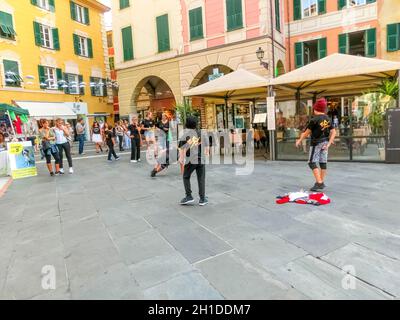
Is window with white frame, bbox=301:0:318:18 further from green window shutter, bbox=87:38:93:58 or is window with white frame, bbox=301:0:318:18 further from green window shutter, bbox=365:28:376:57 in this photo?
green window shutter, bbox=87:38:93:58

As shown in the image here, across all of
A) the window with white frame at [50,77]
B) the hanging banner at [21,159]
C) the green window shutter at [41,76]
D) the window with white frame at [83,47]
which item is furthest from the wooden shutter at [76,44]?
the hanging banner at [21,159]

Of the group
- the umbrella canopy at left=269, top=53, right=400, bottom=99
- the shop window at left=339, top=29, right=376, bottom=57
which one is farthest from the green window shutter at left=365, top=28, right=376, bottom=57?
the umbrella canopy at left=269, top=53, right=400, bottom=99

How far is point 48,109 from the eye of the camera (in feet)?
66.8

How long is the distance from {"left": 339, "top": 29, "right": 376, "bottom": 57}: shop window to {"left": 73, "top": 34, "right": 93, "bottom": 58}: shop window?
18831 mm

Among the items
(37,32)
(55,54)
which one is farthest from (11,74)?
(55,54)

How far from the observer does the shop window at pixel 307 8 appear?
16470 mm

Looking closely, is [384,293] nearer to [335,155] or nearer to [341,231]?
[341,231]

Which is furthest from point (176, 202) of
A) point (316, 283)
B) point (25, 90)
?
point (25, 90)

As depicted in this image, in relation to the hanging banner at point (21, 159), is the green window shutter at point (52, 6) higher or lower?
higher

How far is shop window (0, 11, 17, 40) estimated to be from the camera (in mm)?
18188

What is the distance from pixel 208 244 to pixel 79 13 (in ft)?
85.3

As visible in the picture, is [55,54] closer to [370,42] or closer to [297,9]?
[297,9]

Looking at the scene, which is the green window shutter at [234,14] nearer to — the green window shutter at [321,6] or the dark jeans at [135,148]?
the green window shutter at [321,6]

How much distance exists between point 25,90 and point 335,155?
19134 mm
